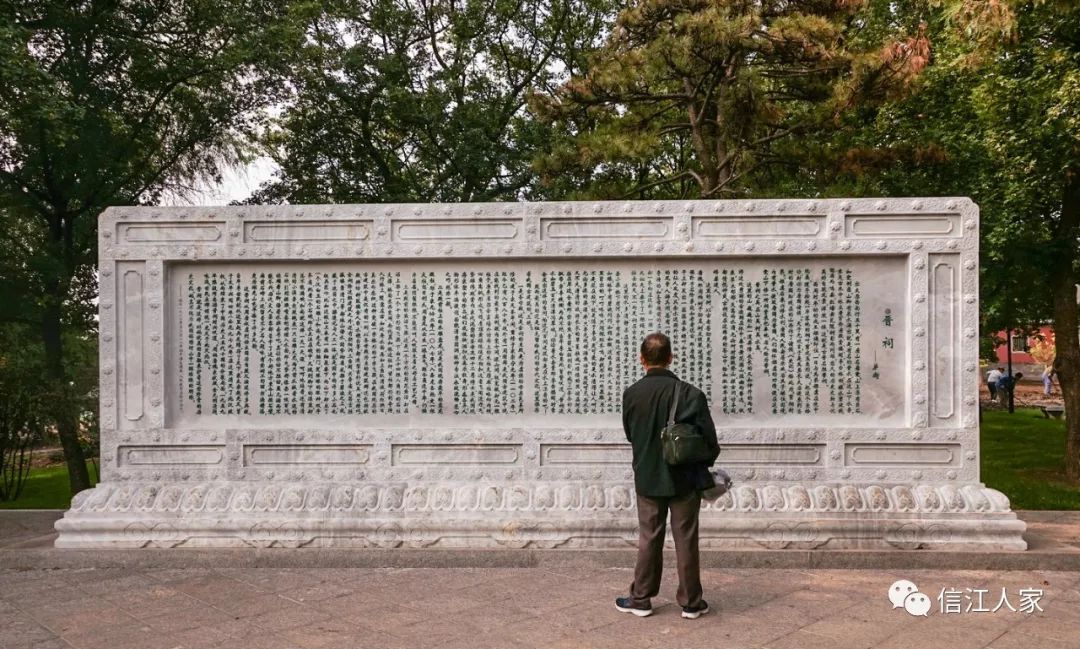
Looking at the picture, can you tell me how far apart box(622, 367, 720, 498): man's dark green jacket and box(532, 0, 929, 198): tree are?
167 inches

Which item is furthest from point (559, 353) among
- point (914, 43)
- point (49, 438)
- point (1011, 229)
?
point (49, 438)

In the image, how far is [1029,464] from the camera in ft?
34.6

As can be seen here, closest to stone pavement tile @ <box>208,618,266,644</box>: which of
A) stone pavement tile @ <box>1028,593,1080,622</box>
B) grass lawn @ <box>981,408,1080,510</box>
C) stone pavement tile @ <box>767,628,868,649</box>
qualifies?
stone pavement tile @ <box>767,628,868,649</box>

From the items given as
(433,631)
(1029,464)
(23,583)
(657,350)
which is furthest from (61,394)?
(1029,464)

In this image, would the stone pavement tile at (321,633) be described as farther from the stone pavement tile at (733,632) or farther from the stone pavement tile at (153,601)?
the stone pavement tile at (733,632)

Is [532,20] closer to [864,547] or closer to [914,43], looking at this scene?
[914,43]

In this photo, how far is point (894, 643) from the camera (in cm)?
395

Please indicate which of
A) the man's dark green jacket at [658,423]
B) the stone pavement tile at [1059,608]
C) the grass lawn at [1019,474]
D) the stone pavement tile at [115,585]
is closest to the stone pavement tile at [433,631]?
the man's dark green jacket at [658,423]

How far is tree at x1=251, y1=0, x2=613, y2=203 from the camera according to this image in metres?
10.4

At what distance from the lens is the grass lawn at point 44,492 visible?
30.4 feet

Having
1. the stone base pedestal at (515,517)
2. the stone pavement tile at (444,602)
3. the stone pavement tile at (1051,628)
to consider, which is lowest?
the stone pavement tile at (1051,628)

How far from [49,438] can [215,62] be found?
18.1 ft

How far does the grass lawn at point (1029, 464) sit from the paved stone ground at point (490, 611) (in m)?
3.51

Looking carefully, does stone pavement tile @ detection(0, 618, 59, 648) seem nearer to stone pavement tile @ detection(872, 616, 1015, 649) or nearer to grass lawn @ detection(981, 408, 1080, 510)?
stone pavement tile @ detection(872, 616, 1015, 649)
